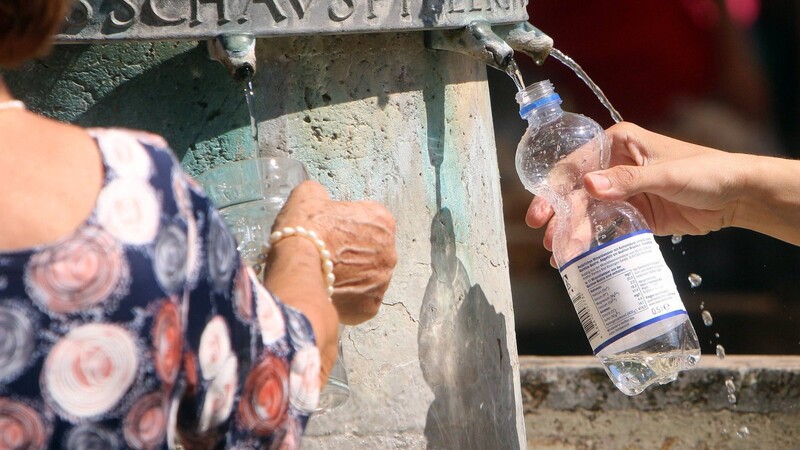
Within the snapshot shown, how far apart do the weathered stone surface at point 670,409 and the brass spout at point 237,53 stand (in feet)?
6.71

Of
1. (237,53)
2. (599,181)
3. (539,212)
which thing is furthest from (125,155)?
(539,212)

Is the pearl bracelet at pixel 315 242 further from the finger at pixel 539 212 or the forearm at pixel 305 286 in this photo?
the finger at pixel 539 212

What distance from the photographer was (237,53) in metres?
2.01

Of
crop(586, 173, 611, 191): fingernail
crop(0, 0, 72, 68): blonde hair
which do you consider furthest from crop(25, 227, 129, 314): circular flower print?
crop(586, 173, 611, 191): fingernail

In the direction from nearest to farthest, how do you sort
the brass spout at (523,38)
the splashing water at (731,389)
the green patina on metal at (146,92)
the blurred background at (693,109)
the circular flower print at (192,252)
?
the circular flower print at (192,252) < the green patina on metal at (146,92) < the brass spout at (523,38) < the splashing water at (731,389) < the blurred background at (693,109)

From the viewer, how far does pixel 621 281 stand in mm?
2156

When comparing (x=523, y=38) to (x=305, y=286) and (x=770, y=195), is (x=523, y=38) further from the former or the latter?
(x=305, y=286)

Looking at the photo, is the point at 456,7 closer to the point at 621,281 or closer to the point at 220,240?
the point at 621,281

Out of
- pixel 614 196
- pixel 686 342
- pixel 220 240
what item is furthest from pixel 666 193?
pixel 220 240

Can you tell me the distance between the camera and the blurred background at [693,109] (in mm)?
5195

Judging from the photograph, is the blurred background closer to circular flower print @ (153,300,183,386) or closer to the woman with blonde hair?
the woman with blonde hair

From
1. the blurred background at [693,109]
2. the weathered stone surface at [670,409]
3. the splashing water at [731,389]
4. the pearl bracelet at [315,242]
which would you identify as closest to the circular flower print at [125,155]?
the pearl bracelet at [315,242]

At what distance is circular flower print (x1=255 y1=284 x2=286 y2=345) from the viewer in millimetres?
1418

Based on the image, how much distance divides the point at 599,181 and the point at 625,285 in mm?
246
